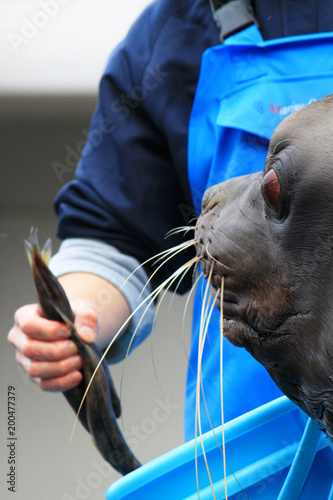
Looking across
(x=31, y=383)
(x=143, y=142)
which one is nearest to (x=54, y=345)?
(x=143, y=142)

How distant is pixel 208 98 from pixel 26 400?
153 cm

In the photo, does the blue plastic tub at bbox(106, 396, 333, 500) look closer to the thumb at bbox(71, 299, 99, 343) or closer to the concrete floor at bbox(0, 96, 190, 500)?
the thumb at bbox(71, 299, 99, 343)

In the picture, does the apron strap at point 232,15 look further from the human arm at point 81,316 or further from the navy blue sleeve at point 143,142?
the human arm at point 81,316

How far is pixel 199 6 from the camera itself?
0.92 metres

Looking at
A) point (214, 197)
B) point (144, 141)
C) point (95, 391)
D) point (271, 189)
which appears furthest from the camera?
point (144, 141)

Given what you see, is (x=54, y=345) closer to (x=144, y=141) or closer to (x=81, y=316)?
(x=81, y=316)

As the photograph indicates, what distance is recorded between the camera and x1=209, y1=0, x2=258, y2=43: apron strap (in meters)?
0.82

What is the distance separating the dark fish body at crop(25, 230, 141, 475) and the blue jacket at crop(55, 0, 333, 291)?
23 cm

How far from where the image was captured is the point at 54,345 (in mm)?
785

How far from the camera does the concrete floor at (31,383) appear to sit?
198 centimetres

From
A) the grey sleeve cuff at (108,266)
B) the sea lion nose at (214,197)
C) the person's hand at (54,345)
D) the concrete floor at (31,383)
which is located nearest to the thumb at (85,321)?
the person's hand at (54,345)

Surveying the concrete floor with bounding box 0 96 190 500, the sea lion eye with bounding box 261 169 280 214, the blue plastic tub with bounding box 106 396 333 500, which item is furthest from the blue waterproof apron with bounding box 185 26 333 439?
the concrete floor with bounding box 0 96 190 500

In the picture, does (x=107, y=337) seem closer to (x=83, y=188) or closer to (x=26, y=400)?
(x=83, y=188)

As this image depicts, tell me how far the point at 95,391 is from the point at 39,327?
109 millimetres
